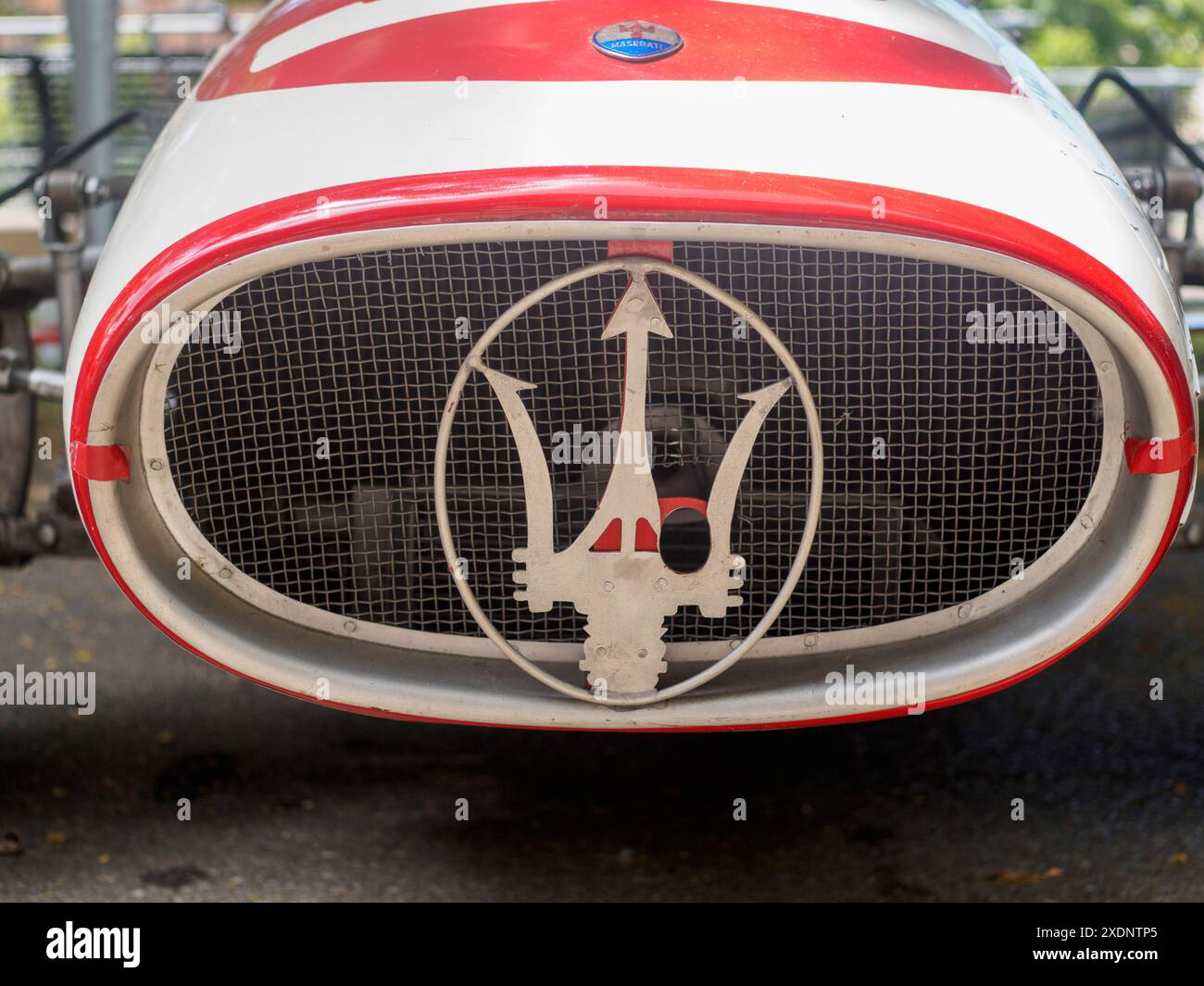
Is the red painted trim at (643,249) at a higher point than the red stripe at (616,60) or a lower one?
lower

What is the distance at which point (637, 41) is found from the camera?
1.90 meters

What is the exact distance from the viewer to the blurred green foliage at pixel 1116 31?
1210cm

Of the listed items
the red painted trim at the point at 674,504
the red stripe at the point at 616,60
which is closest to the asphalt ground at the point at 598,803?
the red painted trim at the point at 674,504

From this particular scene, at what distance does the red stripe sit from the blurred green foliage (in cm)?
1089

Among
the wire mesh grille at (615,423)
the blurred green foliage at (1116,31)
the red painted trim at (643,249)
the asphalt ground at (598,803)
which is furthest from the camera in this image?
the blurred green foliage at (1116,31)

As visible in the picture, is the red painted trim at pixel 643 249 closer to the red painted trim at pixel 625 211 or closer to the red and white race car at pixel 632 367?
the red and white race car at pixel 632 367

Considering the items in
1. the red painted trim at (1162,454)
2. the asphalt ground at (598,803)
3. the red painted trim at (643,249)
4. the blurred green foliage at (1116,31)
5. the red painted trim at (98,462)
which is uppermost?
the blurred green foliage at (1116,31)

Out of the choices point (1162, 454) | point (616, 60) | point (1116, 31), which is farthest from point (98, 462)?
point (1116, 31)

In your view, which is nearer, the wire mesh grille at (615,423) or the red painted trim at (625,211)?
the red painted trim at (625,211)
